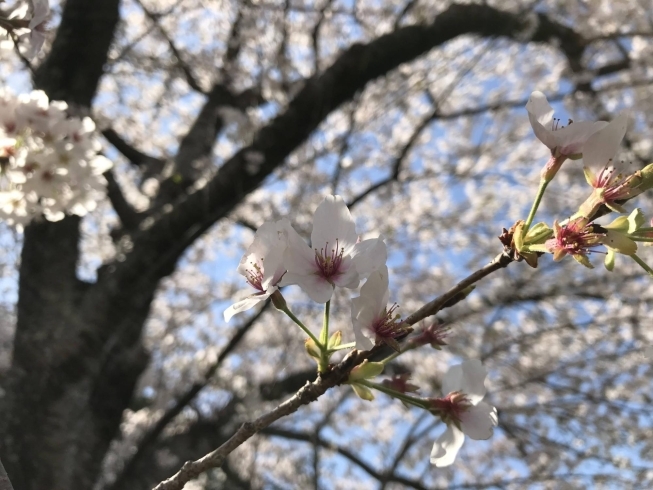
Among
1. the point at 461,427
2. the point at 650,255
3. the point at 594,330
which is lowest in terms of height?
the point at 594,330

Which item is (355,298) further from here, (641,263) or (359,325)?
(641,263)

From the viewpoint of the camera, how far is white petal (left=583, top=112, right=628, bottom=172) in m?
0.64

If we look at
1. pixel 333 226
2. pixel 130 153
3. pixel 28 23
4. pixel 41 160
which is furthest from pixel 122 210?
pixel 333 226

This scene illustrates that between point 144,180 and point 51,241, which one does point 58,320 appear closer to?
point 51,241

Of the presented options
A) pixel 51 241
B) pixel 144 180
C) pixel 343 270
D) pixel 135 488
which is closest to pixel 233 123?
pixel 144 180

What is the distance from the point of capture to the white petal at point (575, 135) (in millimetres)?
671

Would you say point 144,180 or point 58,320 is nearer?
point 58,320

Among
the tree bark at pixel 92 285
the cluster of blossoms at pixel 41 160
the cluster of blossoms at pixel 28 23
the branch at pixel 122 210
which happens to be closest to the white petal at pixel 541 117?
the cluster of blossoms at pixel 28 23

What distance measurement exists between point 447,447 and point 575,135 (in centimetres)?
50

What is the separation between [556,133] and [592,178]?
0.25ft

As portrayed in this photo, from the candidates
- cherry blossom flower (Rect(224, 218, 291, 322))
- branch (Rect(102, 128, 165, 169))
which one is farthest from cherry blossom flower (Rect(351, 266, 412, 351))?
branch (Rect(102, 128, 165, 169))

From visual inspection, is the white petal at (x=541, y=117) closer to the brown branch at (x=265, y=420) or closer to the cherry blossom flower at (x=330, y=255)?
the cherry blossom flower at (x=330, y=255)

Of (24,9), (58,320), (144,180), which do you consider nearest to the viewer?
(24,9)

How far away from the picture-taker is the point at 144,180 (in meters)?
4.06
